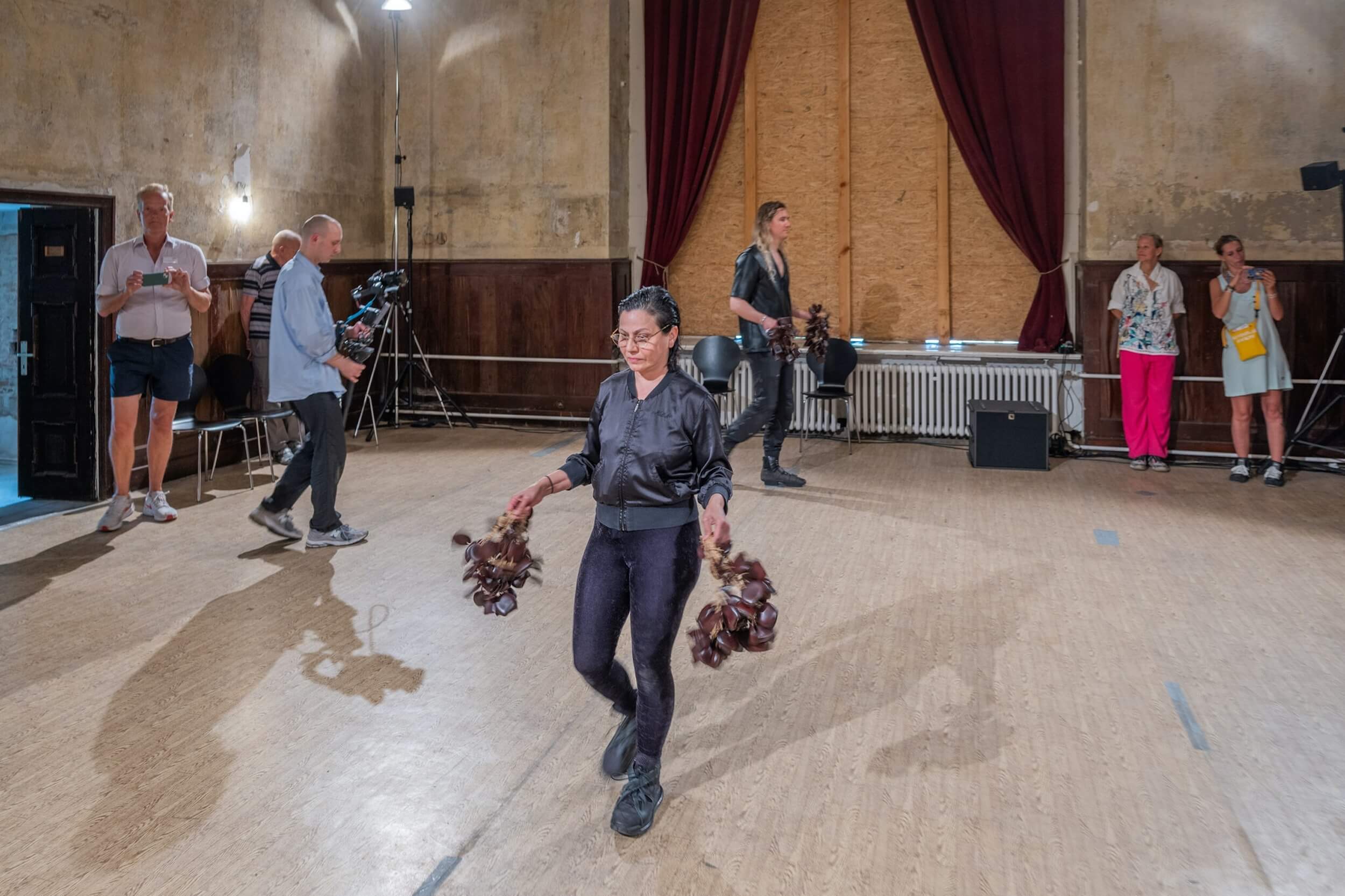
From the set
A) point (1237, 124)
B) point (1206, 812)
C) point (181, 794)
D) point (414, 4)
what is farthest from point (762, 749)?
point (414, 4)

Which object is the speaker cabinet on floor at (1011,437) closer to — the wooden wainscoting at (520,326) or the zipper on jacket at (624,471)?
the wooden wainscoting at (520,326)

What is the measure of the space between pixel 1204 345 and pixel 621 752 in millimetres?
6525

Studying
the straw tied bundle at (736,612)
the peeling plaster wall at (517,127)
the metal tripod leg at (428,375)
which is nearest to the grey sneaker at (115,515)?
the metal tripod leg at (428,375)

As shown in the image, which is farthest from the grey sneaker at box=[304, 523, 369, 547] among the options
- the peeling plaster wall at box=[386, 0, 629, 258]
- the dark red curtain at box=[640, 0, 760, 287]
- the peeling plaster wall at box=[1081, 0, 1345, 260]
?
the peeling plaster wall at box=[1081, 0, 1345, 260]

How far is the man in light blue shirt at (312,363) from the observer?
17.4 feet

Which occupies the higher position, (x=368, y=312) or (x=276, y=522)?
(x=368, y=312)

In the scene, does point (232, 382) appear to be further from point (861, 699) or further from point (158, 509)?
point (861, 699)

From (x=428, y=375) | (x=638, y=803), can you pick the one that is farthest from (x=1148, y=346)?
(x=638, y=803)

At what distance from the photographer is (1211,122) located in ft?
26.2

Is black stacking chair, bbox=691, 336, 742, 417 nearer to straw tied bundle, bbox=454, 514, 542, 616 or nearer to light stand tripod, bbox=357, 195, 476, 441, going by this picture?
light stand tripod, bbox=357, 195, 476, 441

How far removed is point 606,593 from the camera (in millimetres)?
2896

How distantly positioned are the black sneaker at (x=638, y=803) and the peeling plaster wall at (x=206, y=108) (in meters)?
5.34

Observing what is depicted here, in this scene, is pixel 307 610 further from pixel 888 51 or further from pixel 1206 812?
pixel 888 51

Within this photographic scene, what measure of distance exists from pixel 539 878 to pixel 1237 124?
7.52 metres
